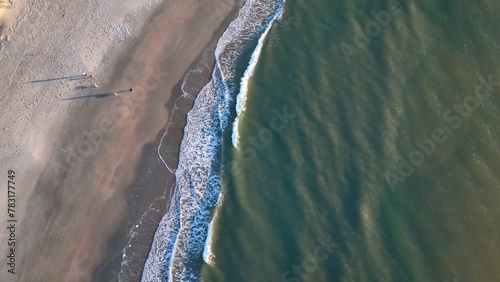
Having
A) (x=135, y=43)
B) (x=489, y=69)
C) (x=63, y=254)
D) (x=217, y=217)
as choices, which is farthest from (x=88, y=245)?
(x=489, y=69)

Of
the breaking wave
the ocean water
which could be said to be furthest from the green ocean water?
the breaking wave

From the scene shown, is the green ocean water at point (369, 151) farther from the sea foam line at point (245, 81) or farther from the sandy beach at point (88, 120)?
the sandy beach at point (88, 120)

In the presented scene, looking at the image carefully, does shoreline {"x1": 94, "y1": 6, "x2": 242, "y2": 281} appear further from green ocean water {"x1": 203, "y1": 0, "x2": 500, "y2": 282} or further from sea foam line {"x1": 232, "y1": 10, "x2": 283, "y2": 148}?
green ocean water {"x1": 203, "y1": 0, "x2": 500, "y2": 282}

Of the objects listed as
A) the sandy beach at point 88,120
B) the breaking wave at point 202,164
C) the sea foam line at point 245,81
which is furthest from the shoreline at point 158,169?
the sea foam line at point 245,81

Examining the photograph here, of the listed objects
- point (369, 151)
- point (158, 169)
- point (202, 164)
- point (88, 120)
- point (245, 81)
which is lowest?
point (369, 151)

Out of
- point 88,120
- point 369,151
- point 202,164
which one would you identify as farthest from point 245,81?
point 88,120

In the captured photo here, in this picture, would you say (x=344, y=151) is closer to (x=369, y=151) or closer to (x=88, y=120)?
(x=369, y=151)
